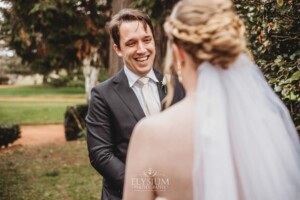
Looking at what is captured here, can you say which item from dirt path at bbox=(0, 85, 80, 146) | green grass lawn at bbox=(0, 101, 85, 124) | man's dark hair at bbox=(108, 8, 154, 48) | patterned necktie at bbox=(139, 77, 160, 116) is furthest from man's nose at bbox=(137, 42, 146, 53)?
green grass lawn at bbox=(0, 101, 85, 124)

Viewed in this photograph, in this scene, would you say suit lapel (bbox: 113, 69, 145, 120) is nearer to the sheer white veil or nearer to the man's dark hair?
the man's dark hair

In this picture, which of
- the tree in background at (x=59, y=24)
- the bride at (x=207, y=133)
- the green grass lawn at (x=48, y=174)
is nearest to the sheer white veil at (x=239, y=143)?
the bride at (x=207, y=133)

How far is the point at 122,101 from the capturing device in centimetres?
286

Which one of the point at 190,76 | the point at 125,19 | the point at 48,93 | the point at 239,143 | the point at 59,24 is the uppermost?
the point at 59,24

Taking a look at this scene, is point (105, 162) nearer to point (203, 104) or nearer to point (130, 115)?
point (130, 115)

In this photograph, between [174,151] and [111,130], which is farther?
[111,130]

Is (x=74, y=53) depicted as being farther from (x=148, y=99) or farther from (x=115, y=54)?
(x=148, y=99)

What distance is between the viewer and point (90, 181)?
28.8 feet

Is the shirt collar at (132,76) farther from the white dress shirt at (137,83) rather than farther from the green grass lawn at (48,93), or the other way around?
the green grass lawn at (48,93)

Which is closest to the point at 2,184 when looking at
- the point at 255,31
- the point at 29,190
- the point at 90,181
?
the point at 29,190

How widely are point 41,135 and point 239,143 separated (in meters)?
16.4

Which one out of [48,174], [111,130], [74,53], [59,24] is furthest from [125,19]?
[74,53]

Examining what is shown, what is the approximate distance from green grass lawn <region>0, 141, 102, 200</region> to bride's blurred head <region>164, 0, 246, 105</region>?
6384 mm

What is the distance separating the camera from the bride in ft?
5.30
